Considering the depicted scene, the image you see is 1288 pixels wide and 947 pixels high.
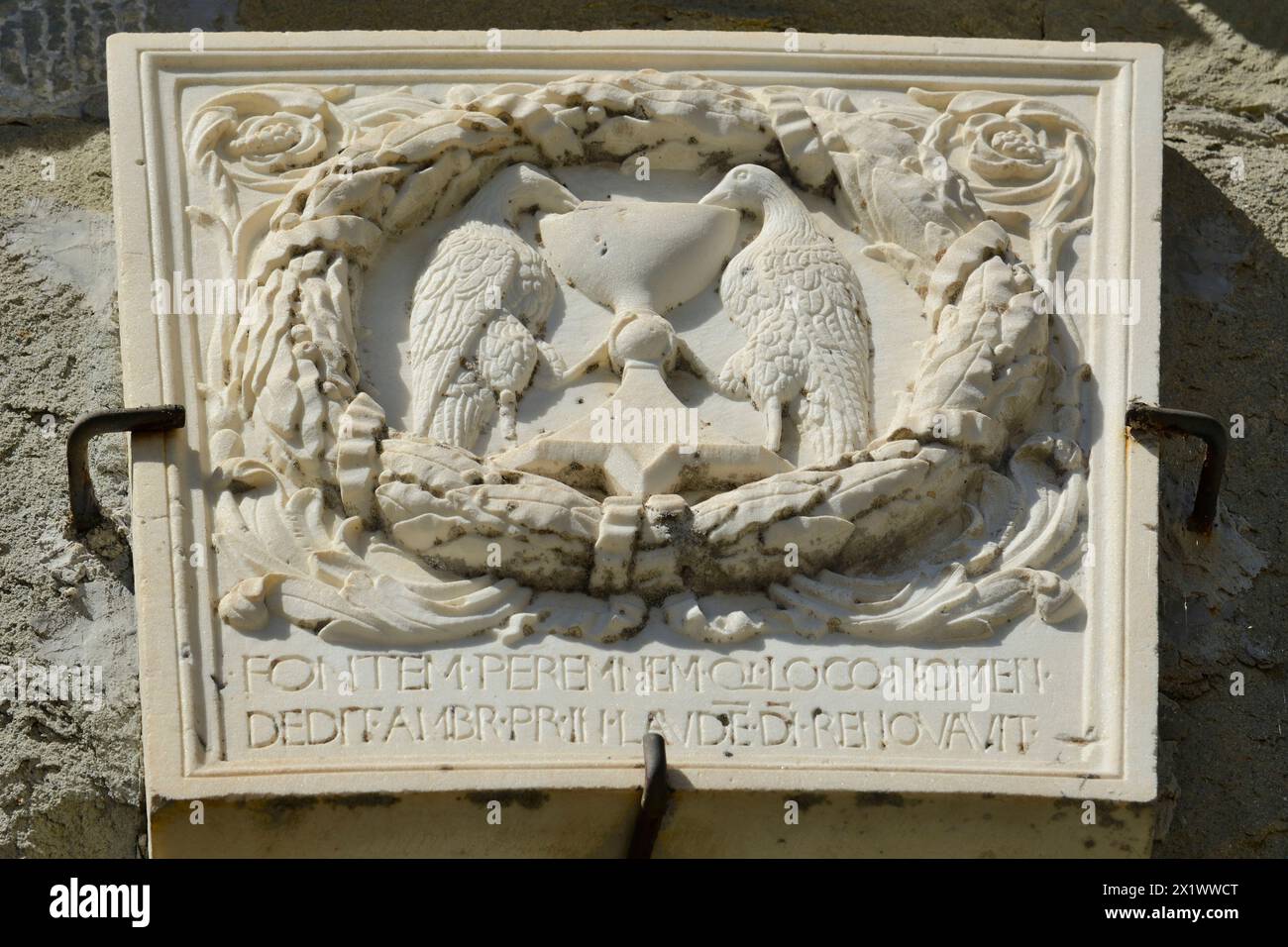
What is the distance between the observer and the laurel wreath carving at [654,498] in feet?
19.1

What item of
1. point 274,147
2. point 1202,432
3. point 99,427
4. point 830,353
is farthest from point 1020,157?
point 99,427

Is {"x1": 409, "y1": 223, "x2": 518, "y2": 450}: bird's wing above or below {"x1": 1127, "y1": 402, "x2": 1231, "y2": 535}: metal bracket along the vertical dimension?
above

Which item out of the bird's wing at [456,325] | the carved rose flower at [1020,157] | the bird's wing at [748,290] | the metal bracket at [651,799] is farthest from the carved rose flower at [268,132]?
the metal bracket at [651,799]

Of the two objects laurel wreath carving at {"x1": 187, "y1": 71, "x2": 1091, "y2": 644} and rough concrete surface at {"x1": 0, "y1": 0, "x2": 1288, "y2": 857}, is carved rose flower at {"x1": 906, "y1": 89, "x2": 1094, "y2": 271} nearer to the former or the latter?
laurel wreath carving at {"x1": 187, "y1": 71, "x2": 1091, "y2": 644}

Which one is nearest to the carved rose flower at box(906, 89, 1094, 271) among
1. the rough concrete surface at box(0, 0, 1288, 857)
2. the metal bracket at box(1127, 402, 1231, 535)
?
the rough concrete surface at box(0, 0, 1288, 857)

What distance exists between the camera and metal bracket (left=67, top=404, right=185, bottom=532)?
19.6 feet

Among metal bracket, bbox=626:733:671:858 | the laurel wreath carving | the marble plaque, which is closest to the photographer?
metal bracket, bbox=626:733:671:858

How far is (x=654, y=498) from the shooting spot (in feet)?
19.3

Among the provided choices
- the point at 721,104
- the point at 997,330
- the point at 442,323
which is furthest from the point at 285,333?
the point at 997,330

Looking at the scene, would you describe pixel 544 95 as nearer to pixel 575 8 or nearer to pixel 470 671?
pixel 575 8

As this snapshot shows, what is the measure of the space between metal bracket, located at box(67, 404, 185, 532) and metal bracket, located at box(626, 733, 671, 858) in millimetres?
1403

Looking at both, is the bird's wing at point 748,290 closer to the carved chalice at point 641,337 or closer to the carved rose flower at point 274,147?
the carved chalice at point 641,337

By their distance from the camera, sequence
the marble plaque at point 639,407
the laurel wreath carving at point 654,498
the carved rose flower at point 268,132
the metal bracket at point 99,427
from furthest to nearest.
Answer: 1. the carved rose flower at point 268,132
2. the metal bracket at point 99,427
3. the laurel wreath carving at point 654,498
4. the marble plaque at point 639,407

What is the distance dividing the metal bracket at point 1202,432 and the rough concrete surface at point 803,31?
0.12m
